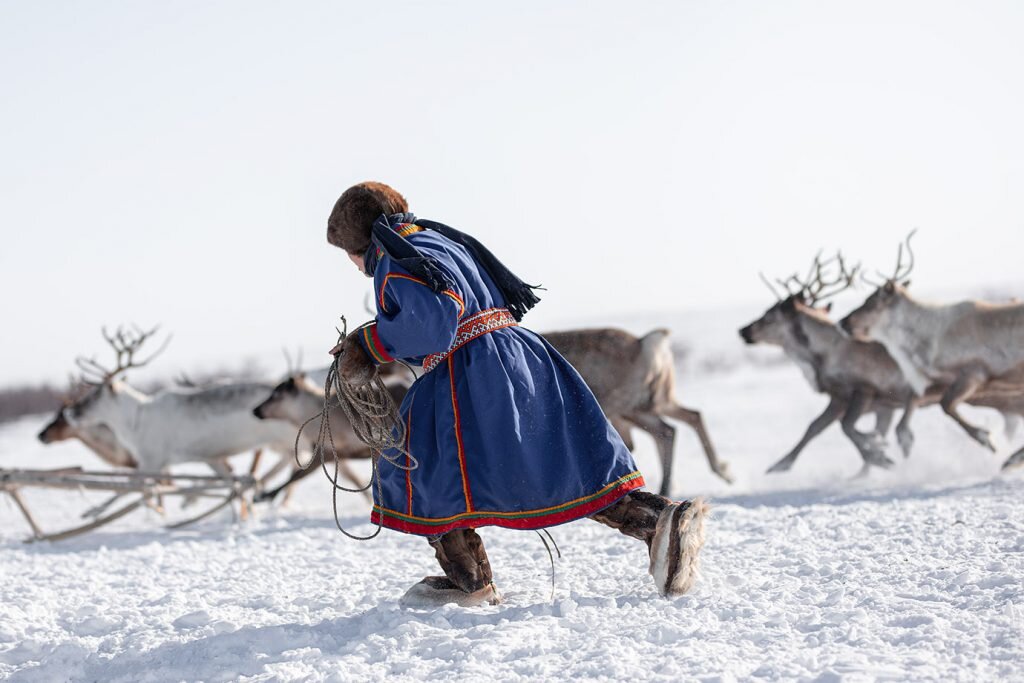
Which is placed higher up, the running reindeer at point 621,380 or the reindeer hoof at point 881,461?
the running reindeer at point 621,380

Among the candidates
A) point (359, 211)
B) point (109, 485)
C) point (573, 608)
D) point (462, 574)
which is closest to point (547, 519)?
point (573, 608)

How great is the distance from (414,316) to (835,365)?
260 inches

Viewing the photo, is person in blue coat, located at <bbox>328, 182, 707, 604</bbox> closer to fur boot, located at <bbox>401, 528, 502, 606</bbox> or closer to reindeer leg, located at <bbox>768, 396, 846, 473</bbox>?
fur boot, located at <bbox>401, 528, 502, 606</bbox>

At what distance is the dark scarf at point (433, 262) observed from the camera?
3.31 meters

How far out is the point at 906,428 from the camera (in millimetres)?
8609

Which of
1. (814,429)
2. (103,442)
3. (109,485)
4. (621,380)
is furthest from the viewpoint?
(103,442)

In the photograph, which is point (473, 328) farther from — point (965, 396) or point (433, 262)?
point (965, 396)

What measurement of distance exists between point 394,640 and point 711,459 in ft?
20.3

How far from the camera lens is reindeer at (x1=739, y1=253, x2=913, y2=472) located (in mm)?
8781

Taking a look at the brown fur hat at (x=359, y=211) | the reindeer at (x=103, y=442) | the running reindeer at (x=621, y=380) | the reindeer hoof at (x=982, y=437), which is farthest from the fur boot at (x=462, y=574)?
the reindeer at (x=103, y=442)

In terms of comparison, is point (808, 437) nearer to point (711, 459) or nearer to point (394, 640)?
point (711, 459)

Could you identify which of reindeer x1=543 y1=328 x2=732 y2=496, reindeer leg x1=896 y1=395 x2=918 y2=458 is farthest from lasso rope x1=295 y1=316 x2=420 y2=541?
reindeer leg x1=896 y1=395 x2=918 y2=458

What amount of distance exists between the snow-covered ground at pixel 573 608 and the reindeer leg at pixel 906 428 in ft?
6.94

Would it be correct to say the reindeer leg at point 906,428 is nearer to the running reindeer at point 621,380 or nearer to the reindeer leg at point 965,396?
the reindeer leg at point 965,396
